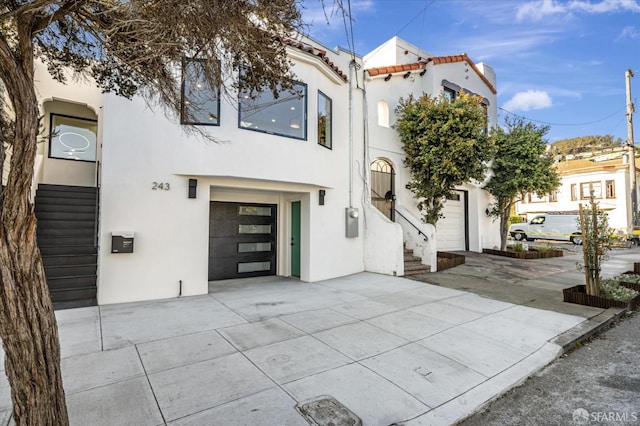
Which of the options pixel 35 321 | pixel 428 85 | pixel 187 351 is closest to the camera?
pixel 35 321

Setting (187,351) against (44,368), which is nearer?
(44,368)

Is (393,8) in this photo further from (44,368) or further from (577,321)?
(44,368)

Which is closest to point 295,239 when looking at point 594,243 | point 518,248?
point 594,243

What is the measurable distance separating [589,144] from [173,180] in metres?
49.4

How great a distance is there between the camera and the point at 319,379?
3094 millimetres

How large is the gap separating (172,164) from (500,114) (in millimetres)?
15458

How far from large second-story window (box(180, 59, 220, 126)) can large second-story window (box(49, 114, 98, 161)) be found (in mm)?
5057

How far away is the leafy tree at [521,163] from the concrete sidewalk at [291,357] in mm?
8579

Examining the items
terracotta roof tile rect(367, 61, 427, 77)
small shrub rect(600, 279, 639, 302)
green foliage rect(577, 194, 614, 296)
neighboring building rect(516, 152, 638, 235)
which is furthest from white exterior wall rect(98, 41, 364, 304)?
neighboring building rect(516, 152, 638, 235)

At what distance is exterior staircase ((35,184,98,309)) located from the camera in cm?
574

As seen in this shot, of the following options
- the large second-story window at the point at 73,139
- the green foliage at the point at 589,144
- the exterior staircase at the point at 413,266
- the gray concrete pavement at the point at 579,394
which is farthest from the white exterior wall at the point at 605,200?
the large second-story window at the point at 73,139

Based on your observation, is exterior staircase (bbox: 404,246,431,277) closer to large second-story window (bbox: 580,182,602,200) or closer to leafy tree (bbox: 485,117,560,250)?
leafy tree (bbox: 485,117,560,250)

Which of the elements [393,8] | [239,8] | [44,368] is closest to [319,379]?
[44,368]

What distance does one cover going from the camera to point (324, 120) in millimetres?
8367
